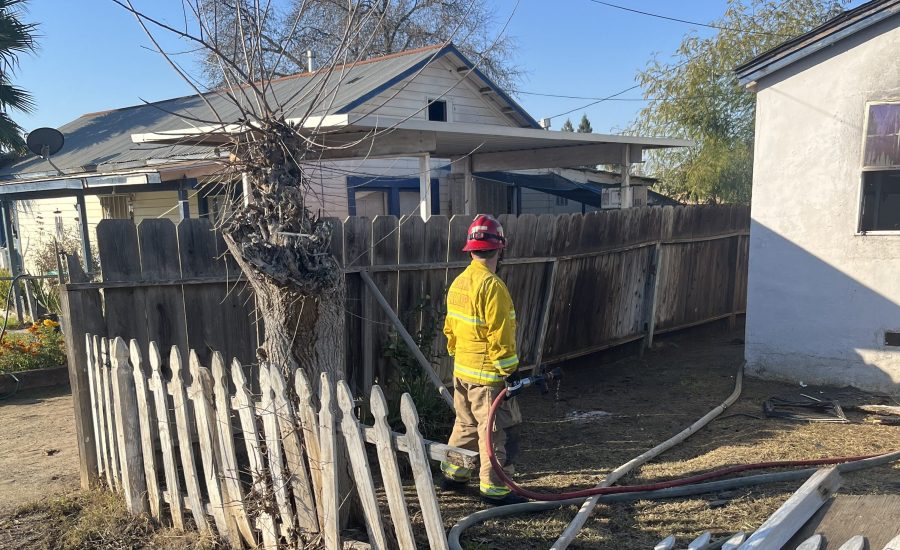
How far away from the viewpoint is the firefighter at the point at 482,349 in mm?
3965

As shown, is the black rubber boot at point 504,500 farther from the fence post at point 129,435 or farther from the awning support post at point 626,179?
the awning support post at point 626,179

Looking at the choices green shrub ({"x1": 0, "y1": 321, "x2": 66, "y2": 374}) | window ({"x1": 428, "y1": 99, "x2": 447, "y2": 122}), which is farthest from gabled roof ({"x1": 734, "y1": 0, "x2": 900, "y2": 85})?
green shrub ({"x1": 0, "y1": 321, "x2": 66, "y2": 374})

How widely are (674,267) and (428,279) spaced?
4.70m

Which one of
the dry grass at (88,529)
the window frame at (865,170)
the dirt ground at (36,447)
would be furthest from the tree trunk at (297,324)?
the window frame at (865,170)

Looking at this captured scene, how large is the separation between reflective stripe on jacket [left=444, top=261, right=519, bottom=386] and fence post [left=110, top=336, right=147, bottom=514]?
6.65 feet

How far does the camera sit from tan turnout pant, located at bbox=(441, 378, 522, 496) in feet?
12.8

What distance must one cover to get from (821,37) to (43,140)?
Answer: 12.4 meters

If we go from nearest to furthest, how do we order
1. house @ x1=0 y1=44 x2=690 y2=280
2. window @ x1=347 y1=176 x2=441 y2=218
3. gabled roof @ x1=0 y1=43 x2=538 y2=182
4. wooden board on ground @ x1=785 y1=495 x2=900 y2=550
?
wooden board on ground @ x1=785 y1=495 x2=900 y2=550
house @ x1=0 y1=44 x2=690 y2=280
gabled roof @ x1=0 y1=43 x2=538 y2=182
window @ x1=347 y1=176 x2=441 y2=218

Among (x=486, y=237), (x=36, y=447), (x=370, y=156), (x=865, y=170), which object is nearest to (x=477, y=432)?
(x=486, y=237)

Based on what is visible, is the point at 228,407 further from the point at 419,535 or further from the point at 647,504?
the point at 647,504

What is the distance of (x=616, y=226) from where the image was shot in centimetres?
761

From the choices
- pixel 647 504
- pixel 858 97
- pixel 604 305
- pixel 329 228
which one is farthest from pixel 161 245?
pixel 858 97

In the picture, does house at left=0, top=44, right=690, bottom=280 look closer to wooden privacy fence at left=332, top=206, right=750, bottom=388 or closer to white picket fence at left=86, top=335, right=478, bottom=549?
wooden privacy fence at left=332, top=206, right=750, bottom=388

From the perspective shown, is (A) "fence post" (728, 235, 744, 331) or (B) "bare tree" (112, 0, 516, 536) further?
(A) "fence post" (728, 235, 744, 331)
